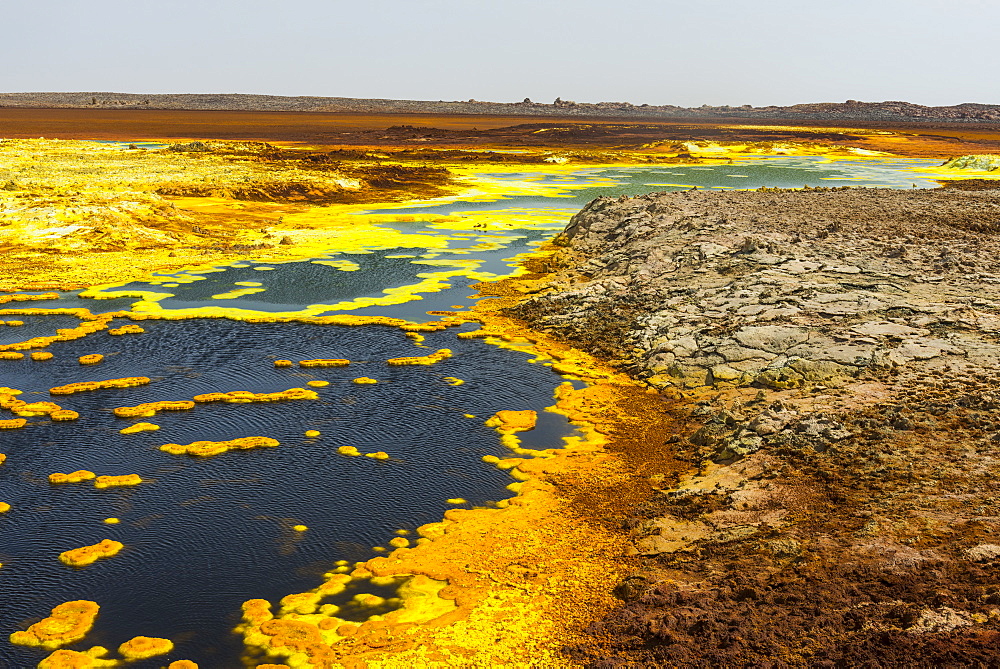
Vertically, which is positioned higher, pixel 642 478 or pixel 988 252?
pixel 988 252

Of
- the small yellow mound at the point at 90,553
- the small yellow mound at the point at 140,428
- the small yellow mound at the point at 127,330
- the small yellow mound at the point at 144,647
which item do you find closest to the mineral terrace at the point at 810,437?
the small yellow mound at the point at 144,647

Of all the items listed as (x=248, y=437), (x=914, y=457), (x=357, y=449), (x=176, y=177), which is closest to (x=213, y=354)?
(x=248, y=437)

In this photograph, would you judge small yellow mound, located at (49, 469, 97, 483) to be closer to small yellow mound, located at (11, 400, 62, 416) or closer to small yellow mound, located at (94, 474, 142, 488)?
small yellow mound, located at (94, 474, 142, 488)

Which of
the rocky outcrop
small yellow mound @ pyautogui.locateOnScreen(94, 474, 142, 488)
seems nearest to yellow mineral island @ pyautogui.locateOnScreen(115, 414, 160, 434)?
small yellow mound @ pyautogui.locateOnScreen(94, 474, 142, 488)

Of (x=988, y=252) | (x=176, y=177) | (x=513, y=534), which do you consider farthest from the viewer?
(x=176, y=177)

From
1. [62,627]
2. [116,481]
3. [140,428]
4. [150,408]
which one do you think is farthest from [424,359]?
[62,627]

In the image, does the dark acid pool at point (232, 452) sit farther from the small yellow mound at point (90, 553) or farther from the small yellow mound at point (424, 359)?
the small yellow mound at point (424, 359)

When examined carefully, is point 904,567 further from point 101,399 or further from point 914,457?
point 101,399

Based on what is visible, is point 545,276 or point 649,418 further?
point 545,276
